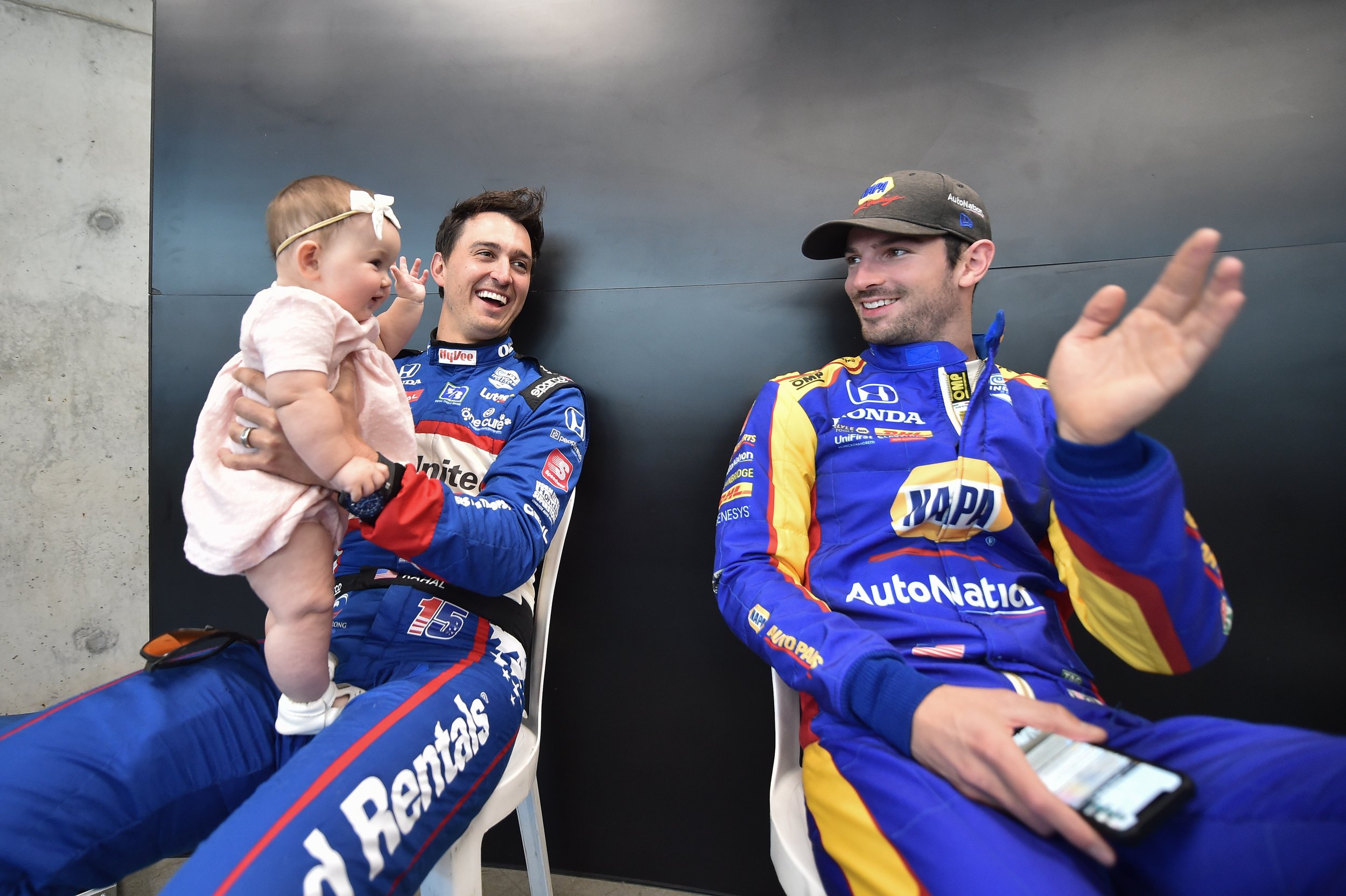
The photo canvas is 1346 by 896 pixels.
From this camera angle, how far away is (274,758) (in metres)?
0.99

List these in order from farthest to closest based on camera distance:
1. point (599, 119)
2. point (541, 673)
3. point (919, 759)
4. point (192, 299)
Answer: point (192, 299) → point (599, 119) → point (541, 673) → point (919, 759)

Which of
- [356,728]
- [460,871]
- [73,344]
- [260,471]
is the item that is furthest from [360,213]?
[73,344]

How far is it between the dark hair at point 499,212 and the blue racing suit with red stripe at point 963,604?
0.73m

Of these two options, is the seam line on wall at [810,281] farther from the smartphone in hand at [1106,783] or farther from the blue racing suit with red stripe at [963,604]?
the smartphone in hand at [1106,783]

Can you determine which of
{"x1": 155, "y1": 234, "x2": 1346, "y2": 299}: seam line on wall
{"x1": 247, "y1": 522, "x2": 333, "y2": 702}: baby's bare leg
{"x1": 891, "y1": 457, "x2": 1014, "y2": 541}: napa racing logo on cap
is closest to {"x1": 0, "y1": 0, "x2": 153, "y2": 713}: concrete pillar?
{"x1": 155, "y1": 234, "x2": 1346, "y2": 299}: seam line on wall

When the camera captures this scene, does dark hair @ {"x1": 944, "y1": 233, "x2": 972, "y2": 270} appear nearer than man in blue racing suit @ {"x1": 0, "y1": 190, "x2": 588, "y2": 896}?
No

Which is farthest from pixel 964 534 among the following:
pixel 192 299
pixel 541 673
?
pixel 192 299

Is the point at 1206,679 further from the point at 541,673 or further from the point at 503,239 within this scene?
the point at 503,239

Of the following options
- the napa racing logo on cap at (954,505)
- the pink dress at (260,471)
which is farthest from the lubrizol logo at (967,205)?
the pink dress at (260,471)

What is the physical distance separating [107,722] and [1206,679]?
189 cm

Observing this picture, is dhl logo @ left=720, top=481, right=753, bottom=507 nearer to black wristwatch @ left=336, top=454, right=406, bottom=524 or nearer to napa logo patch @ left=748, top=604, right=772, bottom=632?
napa logo patch @ left=748, top=604, right=772, bottom=632

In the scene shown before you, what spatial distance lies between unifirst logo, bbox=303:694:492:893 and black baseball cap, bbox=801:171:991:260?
1089 mm

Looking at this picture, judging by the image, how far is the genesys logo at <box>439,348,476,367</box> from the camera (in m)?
1.47

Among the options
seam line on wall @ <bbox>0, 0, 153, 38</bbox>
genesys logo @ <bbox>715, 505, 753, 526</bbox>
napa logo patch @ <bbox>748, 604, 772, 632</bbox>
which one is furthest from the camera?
seam line on wall @ <bbox>0, 0, 153, 38</bbox>
